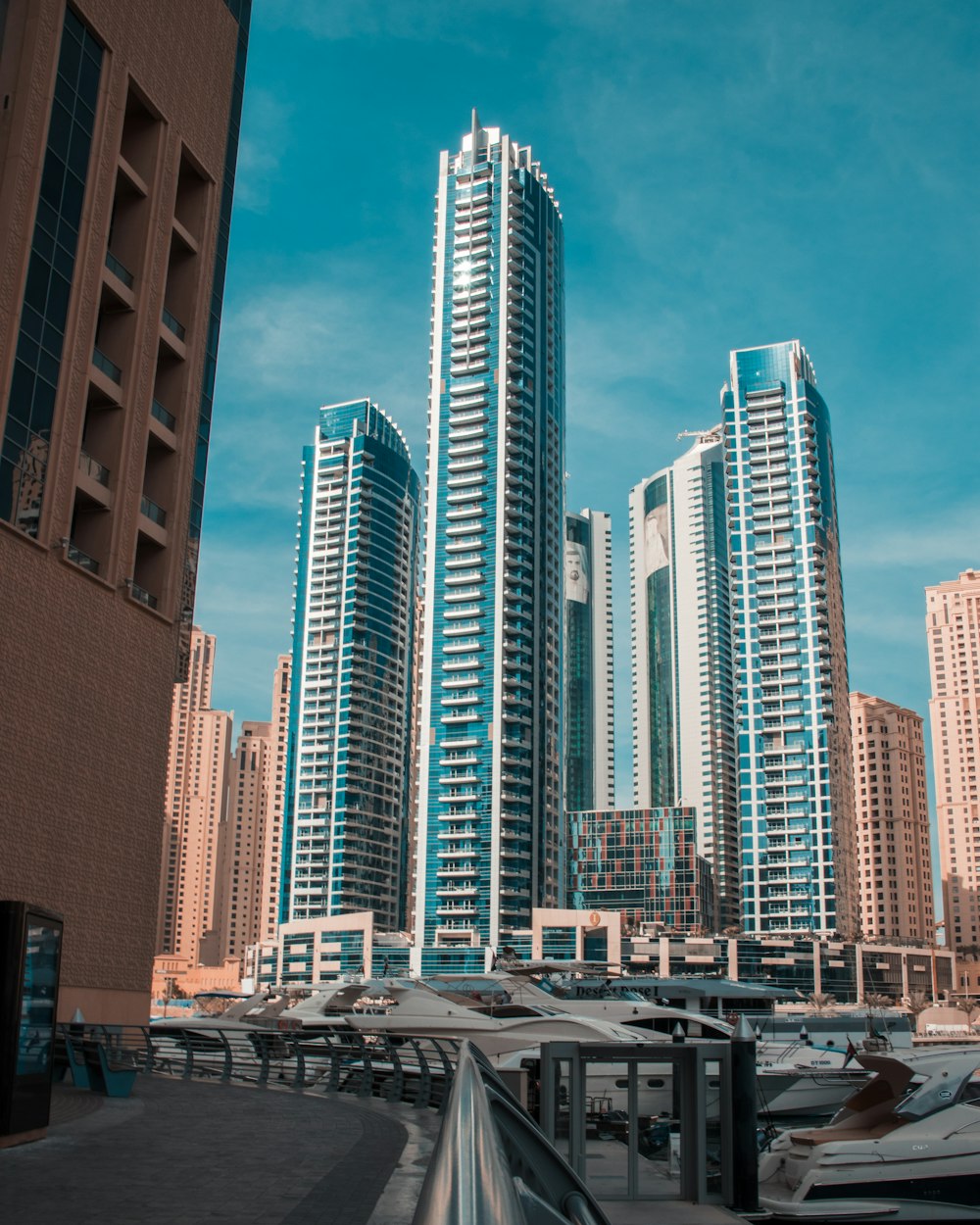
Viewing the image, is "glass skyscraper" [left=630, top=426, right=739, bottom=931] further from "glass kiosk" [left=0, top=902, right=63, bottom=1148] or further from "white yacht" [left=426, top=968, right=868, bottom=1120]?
"glass kiosk" [left=0, top=902, right=63, bottom=1148]

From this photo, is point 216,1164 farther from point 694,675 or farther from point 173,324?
point 694,675

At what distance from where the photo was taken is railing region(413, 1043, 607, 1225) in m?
3.26

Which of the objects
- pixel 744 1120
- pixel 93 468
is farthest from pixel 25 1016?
pixel 93 468

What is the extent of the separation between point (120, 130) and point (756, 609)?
11834 centimetres

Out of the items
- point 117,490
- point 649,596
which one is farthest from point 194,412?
point 649,596

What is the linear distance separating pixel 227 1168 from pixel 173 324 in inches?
1208

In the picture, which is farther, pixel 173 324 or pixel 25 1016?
pixel 173 324

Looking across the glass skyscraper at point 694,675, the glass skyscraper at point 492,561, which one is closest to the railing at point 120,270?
the glass skyscraper at point 492,561

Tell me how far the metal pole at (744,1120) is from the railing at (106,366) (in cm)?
2685

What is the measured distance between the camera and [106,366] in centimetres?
3497

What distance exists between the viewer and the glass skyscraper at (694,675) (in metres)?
175

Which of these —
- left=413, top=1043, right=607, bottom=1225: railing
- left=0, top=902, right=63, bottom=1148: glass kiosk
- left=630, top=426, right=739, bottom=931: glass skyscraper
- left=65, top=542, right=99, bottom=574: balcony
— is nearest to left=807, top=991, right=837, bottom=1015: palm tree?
left=630, top=426, right=739, bottom=931: glass skyscraper

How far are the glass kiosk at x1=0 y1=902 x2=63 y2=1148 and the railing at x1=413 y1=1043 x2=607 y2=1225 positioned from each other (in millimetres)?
9998

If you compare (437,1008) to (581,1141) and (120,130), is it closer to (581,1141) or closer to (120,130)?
(581,1141)
